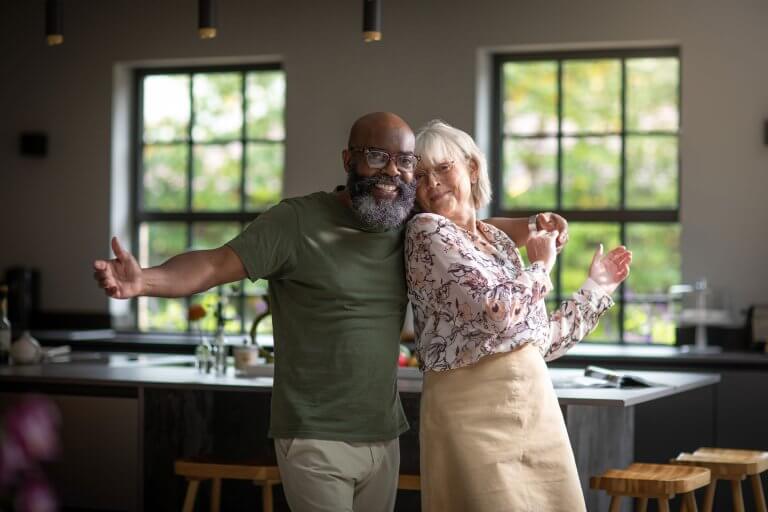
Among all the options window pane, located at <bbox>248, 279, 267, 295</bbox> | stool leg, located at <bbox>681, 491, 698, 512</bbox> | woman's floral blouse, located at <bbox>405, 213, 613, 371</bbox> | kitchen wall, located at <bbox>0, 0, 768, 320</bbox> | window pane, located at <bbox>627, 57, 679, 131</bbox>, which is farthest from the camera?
window pane, located at <bbox>248, 279, 267, 295</bbox>

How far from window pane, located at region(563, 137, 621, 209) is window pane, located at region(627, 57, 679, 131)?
0.19 metres

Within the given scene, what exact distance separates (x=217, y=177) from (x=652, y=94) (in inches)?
111

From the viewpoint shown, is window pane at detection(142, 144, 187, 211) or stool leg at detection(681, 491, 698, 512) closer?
stool leg at detection(681, 491, 698, 512)

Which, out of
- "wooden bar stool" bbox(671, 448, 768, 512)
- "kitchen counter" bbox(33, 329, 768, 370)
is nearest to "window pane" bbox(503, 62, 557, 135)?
"kitchen counter" bbox(33, 329, 768, 370)

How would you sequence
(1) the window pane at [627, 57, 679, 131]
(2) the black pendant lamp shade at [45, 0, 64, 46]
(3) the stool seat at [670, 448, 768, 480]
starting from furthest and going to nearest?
(1) the window pane at [627, 57, 679, 131] → (2) the black pendant lamp shade at [45, 0, 64, 46] → (3) the stool seat at [670, 448, 768, 480]

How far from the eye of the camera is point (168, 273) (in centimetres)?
203

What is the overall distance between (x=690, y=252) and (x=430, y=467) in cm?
420

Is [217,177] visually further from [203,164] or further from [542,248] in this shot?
[542,248]

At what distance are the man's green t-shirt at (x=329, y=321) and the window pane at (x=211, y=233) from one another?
5152 millimetres

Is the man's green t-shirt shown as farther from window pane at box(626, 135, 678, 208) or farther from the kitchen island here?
window pane at box(626, 135, 678, 208)

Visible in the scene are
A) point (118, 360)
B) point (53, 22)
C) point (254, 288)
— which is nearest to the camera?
point (53, 22)

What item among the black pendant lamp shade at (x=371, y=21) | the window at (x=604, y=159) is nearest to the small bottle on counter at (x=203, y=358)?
the black pendant lamp shade at (x=371, y=21)

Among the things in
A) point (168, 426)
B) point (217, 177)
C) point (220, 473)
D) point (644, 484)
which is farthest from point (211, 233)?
point (644, 484)

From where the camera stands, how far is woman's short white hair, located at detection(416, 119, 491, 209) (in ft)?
7.74
